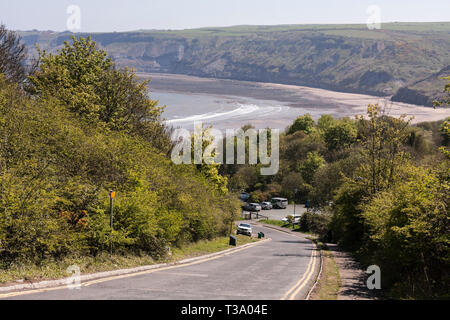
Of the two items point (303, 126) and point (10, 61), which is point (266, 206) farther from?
point (10, 61)

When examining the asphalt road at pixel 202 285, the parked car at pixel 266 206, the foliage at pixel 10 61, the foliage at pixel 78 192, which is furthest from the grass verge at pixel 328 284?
the parked car at pixel 266 206

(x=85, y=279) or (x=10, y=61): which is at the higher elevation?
(x=10, y=61)

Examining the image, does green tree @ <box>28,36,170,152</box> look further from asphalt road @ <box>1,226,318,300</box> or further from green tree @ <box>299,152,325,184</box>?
green tree @ <box>299,152,325,184</box>

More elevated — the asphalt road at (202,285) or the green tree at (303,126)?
the green tree at (303,126)

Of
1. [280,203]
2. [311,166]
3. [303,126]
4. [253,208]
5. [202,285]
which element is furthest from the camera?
[303,126]

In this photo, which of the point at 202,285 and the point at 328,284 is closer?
the point at 202,285

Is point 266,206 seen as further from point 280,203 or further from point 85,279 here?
point 85,279

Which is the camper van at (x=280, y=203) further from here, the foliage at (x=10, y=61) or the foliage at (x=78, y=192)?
the foliage at (x=78, y=192)

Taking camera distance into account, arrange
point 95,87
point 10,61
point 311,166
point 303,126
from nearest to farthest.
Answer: point 95,87 → point 10,61 → point 311,166 → point 303,126

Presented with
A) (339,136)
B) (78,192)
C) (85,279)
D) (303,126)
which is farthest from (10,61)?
(303,126)

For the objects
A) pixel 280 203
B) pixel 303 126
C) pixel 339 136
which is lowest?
pixel 280 203

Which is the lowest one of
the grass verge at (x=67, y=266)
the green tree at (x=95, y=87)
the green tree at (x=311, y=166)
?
the green tree at (x=311, y=166)

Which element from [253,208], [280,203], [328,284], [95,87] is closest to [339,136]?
[280,203]
